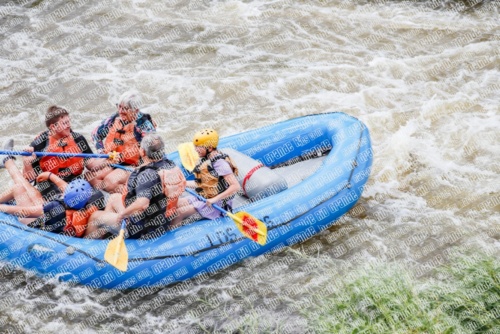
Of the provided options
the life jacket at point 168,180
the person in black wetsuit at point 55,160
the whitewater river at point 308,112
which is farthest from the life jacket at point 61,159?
the whitewater river at point 308,112

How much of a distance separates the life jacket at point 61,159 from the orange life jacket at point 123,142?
253 mm

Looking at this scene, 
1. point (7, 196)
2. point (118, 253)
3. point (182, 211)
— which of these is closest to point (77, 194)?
point (118, 253)

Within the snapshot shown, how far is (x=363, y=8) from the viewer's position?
949cm

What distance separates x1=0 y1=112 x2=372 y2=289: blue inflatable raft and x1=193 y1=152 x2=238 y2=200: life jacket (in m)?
0.22

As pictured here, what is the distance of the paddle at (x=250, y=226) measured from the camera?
4.50 m

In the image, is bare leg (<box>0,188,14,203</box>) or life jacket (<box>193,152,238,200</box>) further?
bare leg (<box>0,188,14,203</box>)

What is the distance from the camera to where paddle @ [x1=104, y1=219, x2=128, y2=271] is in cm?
422

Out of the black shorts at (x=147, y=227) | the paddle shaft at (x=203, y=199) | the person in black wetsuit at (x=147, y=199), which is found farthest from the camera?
the paddle shaft at (x=203, y=199)

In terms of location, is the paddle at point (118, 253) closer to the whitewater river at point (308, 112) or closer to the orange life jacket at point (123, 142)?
the whitewater river at point (308, 112)

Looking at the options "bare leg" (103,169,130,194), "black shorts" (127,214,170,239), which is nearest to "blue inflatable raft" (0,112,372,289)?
"black shorts" (127,214,170,239)

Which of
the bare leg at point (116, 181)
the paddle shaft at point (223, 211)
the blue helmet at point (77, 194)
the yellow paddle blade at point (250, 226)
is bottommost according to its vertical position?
the yellow paddle blade at point (250, 226)

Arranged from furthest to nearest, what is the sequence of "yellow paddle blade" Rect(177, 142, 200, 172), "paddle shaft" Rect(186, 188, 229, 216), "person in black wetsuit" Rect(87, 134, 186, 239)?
"yellow paddle blade" Rect(177, 142, 200, 172) → "paddle shaft" Rect(186, 188, 229, 216) → "person in black wetsuit" Rect(87, 134, 186, 239)

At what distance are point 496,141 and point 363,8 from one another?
382 centimetres

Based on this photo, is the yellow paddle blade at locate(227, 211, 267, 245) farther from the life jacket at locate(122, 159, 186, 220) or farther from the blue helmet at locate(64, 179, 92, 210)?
the blue helmet at locate(64, 179, 92, 210)
